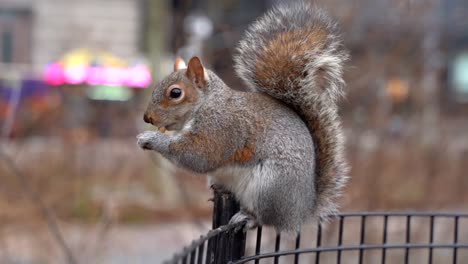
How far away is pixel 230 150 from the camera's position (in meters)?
1.56

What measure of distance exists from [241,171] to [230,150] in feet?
0.15

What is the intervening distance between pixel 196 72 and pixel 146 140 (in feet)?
0.66

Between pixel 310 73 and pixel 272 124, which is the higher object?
pixel 310 73

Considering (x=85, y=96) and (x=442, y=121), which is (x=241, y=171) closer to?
(x=442, y=121)

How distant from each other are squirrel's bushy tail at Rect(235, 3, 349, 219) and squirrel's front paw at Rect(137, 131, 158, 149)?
26cm

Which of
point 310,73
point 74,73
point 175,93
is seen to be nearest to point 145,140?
point 175,93

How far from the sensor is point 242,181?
1.56 m

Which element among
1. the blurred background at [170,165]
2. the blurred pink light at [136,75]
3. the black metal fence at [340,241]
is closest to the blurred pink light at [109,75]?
the blurred pink light at [136,75]

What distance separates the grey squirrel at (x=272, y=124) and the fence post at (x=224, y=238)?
0.14ft

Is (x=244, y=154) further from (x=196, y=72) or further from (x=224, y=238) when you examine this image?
(x=224, y=238)

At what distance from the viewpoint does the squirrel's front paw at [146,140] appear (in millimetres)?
1450

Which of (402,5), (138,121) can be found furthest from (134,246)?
(402,5)

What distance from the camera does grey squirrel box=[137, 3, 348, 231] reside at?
1549 mm

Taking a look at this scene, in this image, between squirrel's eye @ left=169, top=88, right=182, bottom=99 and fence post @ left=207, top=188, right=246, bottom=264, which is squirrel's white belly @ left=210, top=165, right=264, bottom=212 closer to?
fence post @ left=207, top=188, right=246, bottom=264
